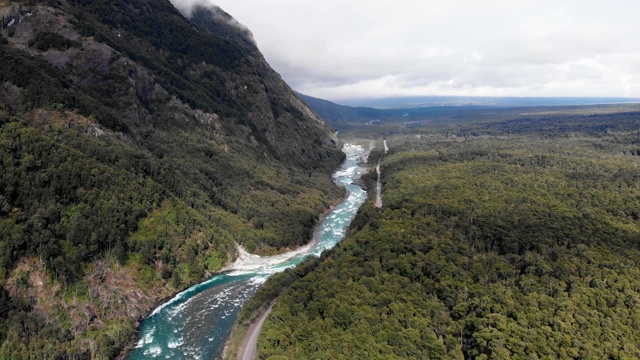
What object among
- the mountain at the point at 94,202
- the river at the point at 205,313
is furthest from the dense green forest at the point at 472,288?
the mountain at the point at 94,202

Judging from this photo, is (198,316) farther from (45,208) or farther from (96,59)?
(96,59)

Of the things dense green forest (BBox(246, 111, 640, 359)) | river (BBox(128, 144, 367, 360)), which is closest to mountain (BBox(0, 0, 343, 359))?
river (BBox(128, 144, 367, 360))

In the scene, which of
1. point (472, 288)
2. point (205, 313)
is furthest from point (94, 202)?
point (472, 288)

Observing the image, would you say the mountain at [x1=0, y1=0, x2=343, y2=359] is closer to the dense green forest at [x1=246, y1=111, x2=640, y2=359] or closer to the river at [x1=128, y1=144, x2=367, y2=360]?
the river at [x1=128, y1=144, x2=367, y2=360]

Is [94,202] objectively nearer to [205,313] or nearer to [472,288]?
[205,313]

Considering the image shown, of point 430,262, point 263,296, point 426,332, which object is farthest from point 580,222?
point 263,296
